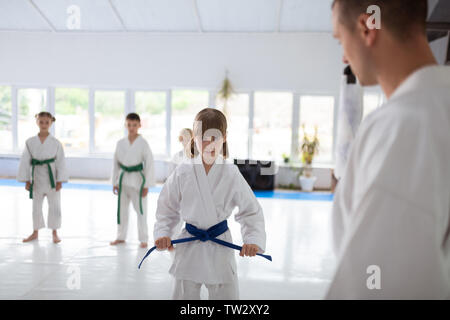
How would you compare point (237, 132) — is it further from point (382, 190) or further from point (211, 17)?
point (382, 190)

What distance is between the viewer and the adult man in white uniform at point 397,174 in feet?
1.61

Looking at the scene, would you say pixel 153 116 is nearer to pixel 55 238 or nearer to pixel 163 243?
pixel 55 238

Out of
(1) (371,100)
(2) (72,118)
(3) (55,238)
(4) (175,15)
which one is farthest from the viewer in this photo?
(2) (72,118)

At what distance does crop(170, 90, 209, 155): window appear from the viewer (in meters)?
9.16

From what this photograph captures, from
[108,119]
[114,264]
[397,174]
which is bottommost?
[114,264]

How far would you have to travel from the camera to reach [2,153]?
959cm

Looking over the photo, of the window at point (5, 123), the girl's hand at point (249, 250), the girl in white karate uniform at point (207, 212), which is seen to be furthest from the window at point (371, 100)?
the window at point (5, 123)

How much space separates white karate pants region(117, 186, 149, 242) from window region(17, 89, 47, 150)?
645 cm

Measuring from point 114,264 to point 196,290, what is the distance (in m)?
1.81

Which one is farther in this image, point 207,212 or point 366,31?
point 207,212

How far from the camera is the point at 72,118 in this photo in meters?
9.62

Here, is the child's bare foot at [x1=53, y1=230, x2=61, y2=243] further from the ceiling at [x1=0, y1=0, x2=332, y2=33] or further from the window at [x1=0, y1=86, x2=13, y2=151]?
the window at [x1=0, y1=86, x2=13, y2=151]

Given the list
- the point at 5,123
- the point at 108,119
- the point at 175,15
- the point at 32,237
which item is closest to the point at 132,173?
the point at 32,237
